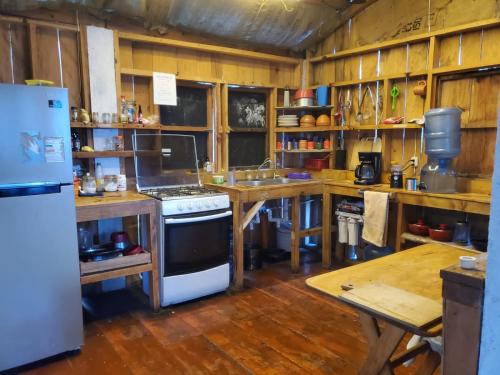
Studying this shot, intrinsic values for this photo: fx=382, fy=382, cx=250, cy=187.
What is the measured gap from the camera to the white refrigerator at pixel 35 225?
6.63 feet

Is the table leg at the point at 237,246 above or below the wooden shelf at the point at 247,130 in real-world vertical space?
below

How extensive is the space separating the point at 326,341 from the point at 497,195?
6.37 ft

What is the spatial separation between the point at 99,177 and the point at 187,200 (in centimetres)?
81

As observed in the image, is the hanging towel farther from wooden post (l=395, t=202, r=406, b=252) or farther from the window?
the window

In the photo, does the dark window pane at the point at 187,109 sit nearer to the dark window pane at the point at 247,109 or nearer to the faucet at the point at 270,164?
the dark window pane at the point at 247,109

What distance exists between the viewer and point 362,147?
157 inches

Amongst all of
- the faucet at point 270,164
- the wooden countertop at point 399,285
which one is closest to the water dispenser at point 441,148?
the wooden countertop at point 399,285

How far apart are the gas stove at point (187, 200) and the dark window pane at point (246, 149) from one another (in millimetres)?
967

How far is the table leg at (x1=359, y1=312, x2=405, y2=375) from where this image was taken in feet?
4.58

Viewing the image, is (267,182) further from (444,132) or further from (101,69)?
(101,69)

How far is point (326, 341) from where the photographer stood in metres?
2.47

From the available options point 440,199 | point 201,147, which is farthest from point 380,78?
point 201,147

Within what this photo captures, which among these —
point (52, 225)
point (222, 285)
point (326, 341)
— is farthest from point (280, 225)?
point (52, 225)

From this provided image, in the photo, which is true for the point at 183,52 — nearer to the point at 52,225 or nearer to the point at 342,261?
the point at 52,225
